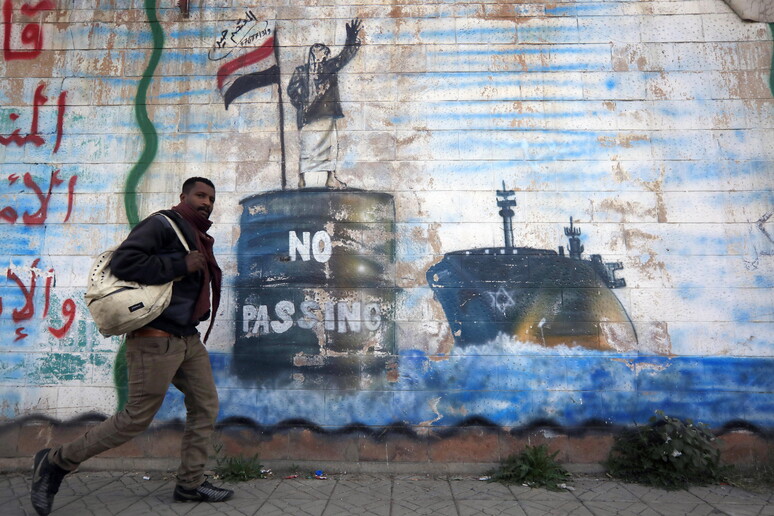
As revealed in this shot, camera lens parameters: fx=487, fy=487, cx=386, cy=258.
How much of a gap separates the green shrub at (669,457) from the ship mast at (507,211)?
1.72 m

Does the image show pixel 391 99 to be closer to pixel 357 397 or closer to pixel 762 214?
pixel 357 397

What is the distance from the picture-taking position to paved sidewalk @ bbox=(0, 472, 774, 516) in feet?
10.1

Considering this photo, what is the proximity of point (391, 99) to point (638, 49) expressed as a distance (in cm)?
216

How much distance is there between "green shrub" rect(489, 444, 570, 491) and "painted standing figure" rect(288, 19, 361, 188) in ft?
8.40

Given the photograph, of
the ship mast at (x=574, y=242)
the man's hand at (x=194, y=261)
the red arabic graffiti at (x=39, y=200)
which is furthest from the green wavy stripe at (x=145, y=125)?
the ship mast at (x=574, y=242)

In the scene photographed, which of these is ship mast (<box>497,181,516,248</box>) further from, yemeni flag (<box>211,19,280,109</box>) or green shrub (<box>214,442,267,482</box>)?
green shrub (<box>214,442,267,482</box>)

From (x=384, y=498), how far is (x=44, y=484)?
6.74 feet

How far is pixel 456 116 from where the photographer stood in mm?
4145

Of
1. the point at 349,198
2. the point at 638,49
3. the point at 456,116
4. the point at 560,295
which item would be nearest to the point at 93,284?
the point at 349,198

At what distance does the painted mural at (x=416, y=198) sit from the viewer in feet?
12.7

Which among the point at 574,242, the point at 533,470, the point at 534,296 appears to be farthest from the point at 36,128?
the point at 533,470

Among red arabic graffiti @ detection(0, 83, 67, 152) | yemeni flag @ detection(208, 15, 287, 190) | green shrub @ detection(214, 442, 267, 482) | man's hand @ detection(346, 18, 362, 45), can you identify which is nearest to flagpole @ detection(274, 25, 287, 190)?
yemeni flag @ detection(208, 15, 287, 190)

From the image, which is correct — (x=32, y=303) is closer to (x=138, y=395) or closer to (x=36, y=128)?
(x=36, y=128)

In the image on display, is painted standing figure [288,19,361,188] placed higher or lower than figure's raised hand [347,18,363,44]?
lower
